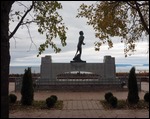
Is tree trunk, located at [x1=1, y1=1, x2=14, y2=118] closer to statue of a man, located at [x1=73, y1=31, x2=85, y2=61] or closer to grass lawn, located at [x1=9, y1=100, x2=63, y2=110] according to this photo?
grass lawn, located at [x1=9, y1=100, x2=63, y2=110]

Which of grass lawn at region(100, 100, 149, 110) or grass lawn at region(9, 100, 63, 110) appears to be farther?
grass lawn at region(100, 100, 149, 110)

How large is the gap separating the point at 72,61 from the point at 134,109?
581 inches

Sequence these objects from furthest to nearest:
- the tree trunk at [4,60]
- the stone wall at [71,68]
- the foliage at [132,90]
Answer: the stone wall at [71,68]
the foliage at [132,90]
the tree trunk at [4,60]

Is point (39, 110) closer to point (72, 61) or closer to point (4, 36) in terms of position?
point (4, 36)

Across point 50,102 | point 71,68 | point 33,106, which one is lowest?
point 33,106

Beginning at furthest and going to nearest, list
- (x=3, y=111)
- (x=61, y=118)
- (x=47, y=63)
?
(x=47, y=63) → (x=61, y=118) → (x=3, y=111)

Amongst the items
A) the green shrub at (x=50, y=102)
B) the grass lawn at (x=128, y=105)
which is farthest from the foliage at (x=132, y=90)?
the green shrub at (x=50, y=102)

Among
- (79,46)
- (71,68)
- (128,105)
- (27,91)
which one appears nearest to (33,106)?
(27,91)

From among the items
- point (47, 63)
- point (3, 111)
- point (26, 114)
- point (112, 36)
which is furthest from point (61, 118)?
point (47, 63)

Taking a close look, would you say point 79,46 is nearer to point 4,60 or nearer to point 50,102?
point 50,102

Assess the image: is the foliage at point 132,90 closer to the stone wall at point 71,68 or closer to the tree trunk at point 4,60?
the tree trunk at point 4,60

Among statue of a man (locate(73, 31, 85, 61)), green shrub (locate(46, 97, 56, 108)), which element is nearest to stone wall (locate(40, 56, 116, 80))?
statue of a man (locate(73, 31, 85, 61))

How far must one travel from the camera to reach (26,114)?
45.3ft

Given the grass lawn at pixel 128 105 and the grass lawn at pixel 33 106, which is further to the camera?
the grass lawn at pixel 128 105
